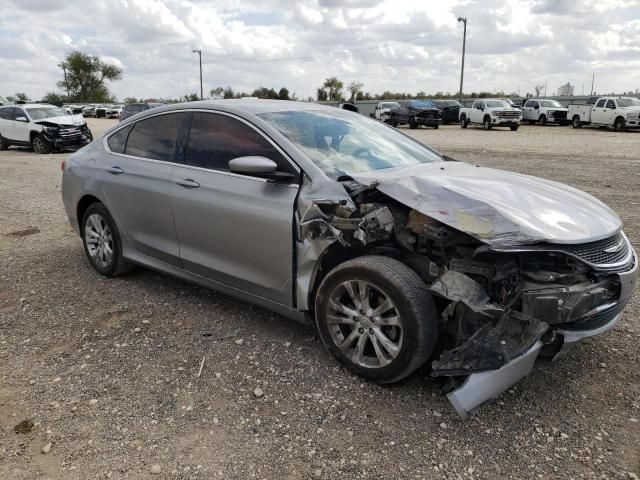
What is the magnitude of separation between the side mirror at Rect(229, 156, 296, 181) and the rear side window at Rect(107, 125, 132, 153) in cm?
182

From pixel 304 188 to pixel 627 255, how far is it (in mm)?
1970

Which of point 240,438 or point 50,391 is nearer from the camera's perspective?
point 240,438

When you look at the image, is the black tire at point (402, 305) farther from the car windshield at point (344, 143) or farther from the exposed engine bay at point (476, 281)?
the car windshield at point (344, 143)

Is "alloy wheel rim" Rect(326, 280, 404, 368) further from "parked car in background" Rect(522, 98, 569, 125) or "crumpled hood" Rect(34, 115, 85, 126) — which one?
"parked car in background" Rect(522, 98, 569, 125)

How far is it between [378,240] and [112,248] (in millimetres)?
2838

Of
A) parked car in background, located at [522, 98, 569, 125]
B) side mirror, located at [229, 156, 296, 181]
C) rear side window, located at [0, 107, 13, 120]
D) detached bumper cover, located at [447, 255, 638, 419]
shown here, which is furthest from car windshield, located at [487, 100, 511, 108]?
detached bumper cover, located at [447, 255, 638, 419]

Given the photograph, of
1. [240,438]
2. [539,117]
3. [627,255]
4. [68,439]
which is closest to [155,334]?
[68,439]

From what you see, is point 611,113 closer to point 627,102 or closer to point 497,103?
point 627,102

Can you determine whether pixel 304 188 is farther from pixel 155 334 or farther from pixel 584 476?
pixel 584 476

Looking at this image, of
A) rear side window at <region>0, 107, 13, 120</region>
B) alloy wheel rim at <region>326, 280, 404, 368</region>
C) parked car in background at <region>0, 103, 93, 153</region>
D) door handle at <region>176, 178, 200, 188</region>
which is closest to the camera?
alloy wheel rim at <region>326, 280, 404, 368</region>

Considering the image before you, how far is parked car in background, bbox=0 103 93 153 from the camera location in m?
18.2

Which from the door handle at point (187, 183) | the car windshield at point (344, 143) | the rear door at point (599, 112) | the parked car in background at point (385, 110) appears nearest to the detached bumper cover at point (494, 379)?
the car windshield at point (344, 143)

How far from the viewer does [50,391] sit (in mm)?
3289

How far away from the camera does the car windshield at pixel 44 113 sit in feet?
61.1
